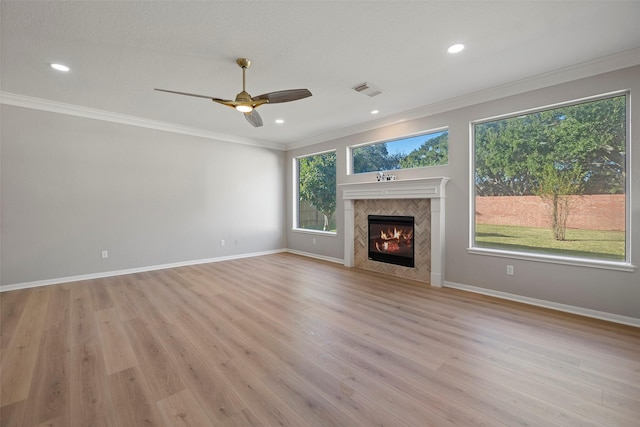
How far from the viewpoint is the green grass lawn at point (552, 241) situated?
296 centimetres

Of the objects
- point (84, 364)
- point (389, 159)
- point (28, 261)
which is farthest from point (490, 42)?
point (28, 261)

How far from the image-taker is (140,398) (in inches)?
68.1

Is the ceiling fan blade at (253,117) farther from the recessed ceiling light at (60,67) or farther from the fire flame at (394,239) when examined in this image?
the fire flame at (394,239)

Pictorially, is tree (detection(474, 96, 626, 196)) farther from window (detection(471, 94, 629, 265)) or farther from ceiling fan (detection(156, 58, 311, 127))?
ceiling fan (detection(156, 58, 311, 127))

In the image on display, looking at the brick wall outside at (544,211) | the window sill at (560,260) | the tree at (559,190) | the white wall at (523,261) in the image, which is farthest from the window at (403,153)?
the window sill at (560,260)

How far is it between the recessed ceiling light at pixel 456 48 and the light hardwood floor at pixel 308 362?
2.85 meters

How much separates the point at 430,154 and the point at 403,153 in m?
0.52

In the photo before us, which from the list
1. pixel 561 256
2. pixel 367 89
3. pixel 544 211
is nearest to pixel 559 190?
pixel 544 211

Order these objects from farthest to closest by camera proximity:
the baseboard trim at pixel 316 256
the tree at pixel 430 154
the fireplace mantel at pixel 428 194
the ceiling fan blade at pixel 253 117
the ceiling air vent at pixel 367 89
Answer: the baseboard trim at pixel 316 256 → the tree at pixel 430 154 → the fireplace mantel at pixel 428 194 → the ceiling air vent at pixel 367 89 → the ceiling fan blade at pixel 253 117

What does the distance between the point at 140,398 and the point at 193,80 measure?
3.32m

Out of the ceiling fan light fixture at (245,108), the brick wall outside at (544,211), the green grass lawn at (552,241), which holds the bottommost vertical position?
the green grass lawn at (552,241)

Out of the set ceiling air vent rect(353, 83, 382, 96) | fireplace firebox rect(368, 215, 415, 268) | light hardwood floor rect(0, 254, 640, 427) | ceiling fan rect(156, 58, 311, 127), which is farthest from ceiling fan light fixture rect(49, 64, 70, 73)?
fireplace firebox rect(368, 215, 415, 268)

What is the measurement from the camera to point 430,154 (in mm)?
4469

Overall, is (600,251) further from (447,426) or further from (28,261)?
(28,261)
